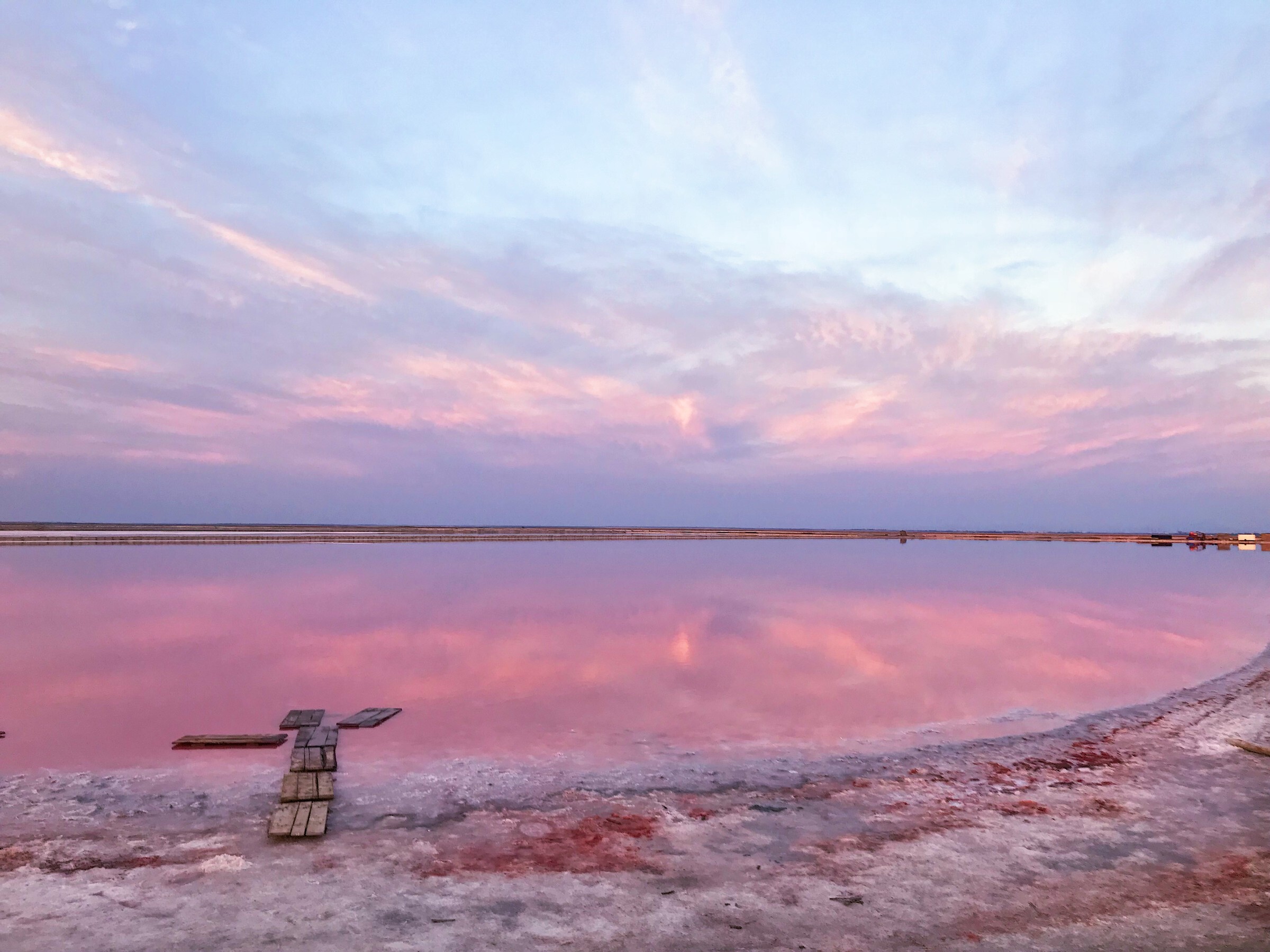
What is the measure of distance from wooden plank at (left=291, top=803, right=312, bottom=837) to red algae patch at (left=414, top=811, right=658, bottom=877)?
1362 millimetres

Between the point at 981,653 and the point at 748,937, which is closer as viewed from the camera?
the point at 748,937

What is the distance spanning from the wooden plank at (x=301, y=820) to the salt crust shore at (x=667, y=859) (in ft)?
0.61

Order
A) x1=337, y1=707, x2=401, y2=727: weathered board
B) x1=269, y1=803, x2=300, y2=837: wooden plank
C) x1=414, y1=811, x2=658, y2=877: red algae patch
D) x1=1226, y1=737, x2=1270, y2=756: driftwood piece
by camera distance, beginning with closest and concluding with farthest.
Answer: x1=414, y1=811, x2=658, y2=877: red algae patch → x1=269, y1=803, x2=300, y2=837: wooden plank → x1=1226, y1=737, x2=1270, y2=756: driftwood piece → x1=337, y1=707, x2=401, y2=727: weathered board

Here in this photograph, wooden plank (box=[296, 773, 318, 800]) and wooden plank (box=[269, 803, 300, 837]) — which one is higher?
wooden plank (box=[296, 773, 318, 800])

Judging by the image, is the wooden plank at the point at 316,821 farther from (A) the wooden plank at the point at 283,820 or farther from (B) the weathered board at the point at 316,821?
(A) the wooden plank at the point at 283,820

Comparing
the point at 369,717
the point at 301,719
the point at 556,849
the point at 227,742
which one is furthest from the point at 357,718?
A: the point at 556,849

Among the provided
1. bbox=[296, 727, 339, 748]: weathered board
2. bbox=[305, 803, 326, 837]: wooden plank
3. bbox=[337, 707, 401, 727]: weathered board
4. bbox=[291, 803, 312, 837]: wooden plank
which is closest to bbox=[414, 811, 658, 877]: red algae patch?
bbox=[305, 803, 326, 837]: wooden plank

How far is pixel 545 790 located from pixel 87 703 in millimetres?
8839

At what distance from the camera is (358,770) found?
31.4ft

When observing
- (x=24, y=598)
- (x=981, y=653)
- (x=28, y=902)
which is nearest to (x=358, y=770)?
(x=28, y=902)

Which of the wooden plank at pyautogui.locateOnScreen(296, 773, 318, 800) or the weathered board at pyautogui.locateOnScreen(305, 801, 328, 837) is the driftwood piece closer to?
the weathered board at pyautogui.locateOnScreen(305, 801, 328, 837)

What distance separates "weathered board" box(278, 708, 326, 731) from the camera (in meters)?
11.6

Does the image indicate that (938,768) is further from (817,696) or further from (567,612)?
(567,612)

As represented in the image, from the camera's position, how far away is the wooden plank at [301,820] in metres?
7.38
